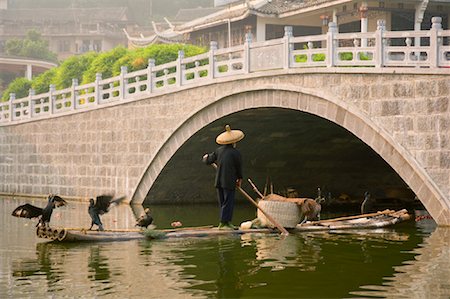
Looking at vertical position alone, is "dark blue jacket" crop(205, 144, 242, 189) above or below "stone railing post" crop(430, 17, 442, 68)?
below

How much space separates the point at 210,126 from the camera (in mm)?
19078

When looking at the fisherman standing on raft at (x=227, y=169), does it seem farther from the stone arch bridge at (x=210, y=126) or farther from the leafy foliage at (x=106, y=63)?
the leafy foliage at (x=106, y=63)

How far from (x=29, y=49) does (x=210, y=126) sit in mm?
39205

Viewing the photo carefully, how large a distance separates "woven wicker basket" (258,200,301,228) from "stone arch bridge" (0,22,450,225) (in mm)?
1863

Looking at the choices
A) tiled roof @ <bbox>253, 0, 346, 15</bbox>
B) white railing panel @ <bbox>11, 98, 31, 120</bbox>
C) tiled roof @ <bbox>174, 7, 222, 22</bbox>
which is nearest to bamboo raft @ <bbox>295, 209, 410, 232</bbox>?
white railing panel @ <bbox>11, 98, 31, 120</bbox>

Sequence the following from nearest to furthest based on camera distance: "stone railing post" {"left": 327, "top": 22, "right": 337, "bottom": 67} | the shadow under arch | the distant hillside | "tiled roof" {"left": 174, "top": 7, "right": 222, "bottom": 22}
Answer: the shadow under arch
"stone railing post" {"left": 327, "top": 22, "right": 337, "bottom": 67}
"tiled roof" {"left": 174, "top": 7, "right": 222, "bottom": 22}
the distant hillside

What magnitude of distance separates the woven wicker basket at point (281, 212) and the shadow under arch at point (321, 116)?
1862mm

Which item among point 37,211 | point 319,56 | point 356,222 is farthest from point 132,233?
point 319,56

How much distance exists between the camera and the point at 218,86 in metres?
18.2

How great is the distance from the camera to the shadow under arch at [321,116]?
1335 centimetres

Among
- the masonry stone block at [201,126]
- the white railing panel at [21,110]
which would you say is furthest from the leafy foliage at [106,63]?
the masonry stone block at [201,126]

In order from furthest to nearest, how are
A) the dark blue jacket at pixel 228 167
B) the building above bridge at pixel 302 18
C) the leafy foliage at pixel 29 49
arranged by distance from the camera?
the leafy foliage at pixel 29 49 → the building above bridge at pixel 302 18 → the dark blue jacket at pixel 228 167

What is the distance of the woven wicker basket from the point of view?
13.2m

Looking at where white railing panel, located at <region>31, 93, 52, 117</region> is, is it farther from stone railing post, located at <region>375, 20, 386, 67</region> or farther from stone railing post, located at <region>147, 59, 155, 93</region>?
stone railing post, located at <region>375, 20, 386, 67</region>
